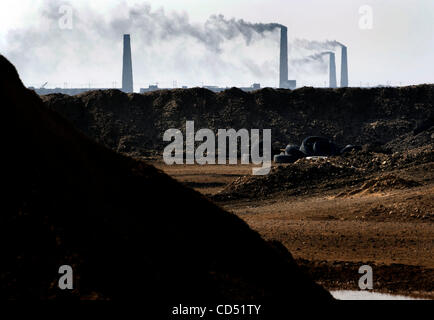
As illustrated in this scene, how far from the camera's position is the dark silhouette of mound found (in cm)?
1082

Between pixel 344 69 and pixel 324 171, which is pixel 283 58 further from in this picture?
pixel 324 171

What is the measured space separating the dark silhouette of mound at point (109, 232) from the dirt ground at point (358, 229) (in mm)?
5905

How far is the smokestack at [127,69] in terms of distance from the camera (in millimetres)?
158250

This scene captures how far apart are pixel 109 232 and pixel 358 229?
14.0m

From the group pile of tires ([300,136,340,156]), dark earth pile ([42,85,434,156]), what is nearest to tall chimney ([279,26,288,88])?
dark earth pile ([42,85,434,156])

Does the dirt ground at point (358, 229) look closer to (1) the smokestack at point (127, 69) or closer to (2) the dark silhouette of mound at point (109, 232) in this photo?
(2) the dark silhouette of mound at point (109, 232)

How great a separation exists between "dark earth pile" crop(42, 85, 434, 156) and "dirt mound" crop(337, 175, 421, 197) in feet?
92.6

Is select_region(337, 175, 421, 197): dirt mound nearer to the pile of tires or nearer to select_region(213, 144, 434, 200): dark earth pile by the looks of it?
select_region(213, 144, 434, 200): dark earth pile

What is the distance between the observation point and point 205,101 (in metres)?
69.3

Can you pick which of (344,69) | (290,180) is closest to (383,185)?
(290,180)

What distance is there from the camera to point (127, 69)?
159 m

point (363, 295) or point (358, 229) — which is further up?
point (358, 229)
